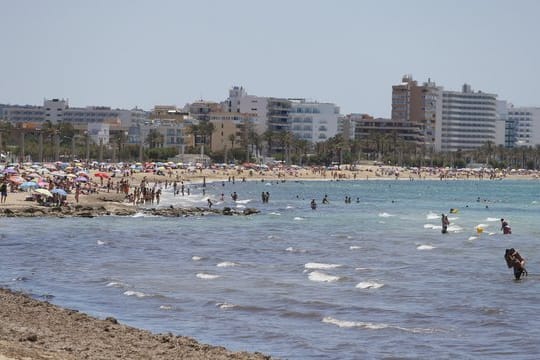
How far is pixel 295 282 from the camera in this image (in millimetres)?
32219

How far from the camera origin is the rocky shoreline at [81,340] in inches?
703

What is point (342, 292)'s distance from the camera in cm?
3005

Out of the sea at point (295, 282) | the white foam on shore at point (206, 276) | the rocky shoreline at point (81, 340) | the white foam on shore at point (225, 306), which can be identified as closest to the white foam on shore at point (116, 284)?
the sea at point (295, 282)

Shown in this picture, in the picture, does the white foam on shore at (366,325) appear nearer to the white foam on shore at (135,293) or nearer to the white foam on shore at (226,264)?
the white foam on shore at (135,293)

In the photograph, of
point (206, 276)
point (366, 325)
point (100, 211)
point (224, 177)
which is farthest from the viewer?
point (224, 177)

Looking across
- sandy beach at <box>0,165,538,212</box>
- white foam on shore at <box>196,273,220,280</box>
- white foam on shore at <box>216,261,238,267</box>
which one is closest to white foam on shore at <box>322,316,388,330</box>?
white foam on shore at <box>196,273,220,280</box>

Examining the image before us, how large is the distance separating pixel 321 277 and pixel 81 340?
14.9 metres

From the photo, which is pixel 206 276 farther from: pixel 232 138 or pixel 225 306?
pixel 232 138

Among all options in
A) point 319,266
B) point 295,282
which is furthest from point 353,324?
point 319,266

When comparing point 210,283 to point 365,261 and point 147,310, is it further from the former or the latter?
point 365,261

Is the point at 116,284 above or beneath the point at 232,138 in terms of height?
beneath

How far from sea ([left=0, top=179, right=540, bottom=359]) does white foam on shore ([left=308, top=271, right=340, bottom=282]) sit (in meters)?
0.03

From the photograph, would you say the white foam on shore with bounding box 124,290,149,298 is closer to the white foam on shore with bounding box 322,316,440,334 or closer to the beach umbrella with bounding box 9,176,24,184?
the white foam on shore with bounding box 322,316,440,334

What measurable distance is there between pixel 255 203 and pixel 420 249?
42.0m
